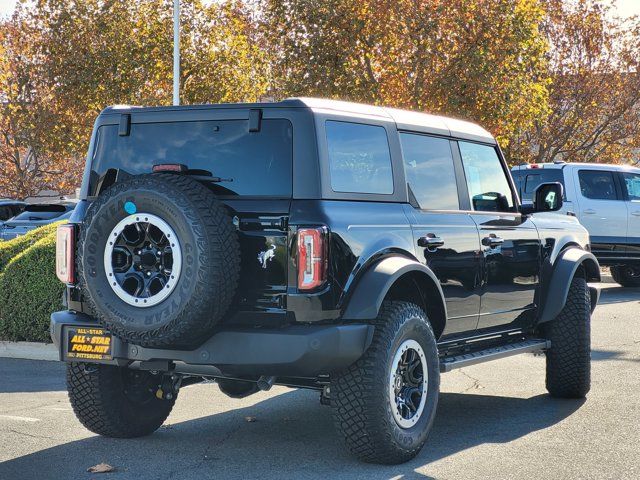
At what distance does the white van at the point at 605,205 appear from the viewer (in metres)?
17.3

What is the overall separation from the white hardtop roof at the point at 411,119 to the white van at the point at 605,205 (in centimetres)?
989

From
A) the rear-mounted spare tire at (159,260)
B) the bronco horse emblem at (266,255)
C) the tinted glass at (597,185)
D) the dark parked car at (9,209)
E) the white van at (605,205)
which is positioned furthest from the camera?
the dark parked car at (9,209)

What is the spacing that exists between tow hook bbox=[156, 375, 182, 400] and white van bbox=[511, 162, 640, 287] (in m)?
11.7

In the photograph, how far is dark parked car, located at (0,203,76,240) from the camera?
20656mm

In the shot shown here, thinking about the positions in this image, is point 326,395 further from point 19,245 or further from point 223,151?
point 19,245

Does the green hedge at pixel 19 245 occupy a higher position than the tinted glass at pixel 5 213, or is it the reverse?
the tinted glass at pixel 5 213

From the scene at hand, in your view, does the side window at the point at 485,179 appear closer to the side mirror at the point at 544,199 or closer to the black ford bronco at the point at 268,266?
the side mirror at the point at 544,199

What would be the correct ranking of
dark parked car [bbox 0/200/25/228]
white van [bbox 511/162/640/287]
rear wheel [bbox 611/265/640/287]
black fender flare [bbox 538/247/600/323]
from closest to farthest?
black fender flare [bbox 538/247/600/323] → white van [bbox 511/162/640/287] → rear wheel [bbox 611/265/640/287] → dark parked car [bbox 0/200/25/228]

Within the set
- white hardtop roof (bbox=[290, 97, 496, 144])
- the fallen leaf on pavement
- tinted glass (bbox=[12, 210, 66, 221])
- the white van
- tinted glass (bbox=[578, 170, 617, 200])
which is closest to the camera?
the fallen leaf on pavement


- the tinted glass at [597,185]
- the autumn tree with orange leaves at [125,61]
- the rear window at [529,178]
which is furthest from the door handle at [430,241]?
the autumn tree with orange leaves at [125,61]

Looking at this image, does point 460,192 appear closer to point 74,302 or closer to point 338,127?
point 338,127

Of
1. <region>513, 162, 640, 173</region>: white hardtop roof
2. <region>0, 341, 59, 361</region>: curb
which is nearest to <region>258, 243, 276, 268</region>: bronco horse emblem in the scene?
<region>0, 341, 59, 361</region>: curb

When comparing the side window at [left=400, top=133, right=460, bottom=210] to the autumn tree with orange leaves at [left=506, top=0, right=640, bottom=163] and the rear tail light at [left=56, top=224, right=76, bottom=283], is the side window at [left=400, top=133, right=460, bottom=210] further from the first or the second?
the autumn tree with orange leaves at [left=506, top=0, right=640, bottom=163]

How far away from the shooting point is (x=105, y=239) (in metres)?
5.54
